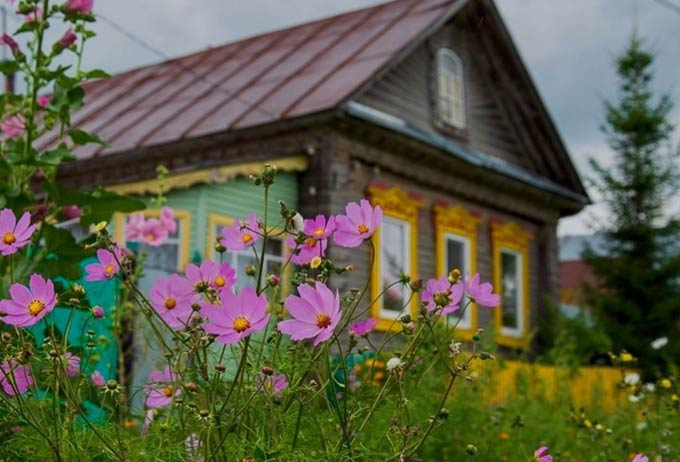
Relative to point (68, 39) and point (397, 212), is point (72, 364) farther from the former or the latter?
point (397, 212)

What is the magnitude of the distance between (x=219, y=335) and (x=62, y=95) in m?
1.97

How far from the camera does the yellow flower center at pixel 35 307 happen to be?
66.0 inches

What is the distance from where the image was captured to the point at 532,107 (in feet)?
52.1

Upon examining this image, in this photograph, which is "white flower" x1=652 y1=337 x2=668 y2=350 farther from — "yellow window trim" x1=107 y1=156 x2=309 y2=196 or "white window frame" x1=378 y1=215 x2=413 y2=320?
"white window frame" x1=378 y1=215 x2=413 y2=320

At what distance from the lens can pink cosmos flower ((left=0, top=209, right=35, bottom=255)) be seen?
1828 millimetres

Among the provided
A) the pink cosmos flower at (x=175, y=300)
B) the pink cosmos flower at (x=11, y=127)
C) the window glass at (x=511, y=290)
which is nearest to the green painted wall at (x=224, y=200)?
the window glass at (x=511, y=290)

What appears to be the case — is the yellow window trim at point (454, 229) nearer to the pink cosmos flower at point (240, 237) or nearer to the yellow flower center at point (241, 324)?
the pink cosmos flower at point (240, 237)

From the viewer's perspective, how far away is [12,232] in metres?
1.85

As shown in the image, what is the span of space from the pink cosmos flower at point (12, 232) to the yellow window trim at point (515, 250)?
40.9 feet

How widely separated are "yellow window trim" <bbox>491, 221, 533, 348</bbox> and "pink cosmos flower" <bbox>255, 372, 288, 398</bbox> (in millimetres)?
12250

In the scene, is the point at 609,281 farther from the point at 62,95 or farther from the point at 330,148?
the point at 62,95

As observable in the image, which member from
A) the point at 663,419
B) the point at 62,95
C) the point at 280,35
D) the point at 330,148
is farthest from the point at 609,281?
the point at 62,95

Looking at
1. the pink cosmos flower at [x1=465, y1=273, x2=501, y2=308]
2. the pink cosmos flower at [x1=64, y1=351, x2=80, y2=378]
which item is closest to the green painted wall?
the pink cosmos flower at [x1=64, y1=351, x2=80, y2=378]

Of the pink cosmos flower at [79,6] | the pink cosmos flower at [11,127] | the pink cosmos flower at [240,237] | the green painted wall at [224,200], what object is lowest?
the pink cosmos flower at [240,237]
